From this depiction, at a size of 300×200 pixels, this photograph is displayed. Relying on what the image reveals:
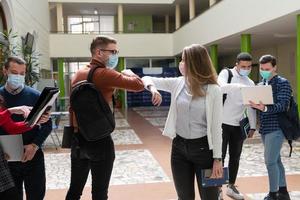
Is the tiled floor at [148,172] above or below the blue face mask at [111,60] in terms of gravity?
below

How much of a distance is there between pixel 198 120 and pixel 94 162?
2.71ft

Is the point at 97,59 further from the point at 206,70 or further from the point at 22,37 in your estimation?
the point at 22,37

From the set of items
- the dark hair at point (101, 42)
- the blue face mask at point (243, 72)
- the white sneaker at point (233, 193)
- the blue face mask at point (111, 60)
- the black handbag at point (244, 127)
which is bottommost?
the white sneaker at point (233, 193)

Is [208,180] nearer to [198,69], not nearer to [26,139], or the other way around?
[198,69]

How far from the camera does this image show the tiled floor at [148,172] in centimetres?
482

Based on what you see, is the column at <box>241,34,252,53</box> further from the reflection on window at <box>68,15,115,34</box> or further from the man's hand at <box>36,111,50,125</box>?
the reflection on window at <box>68,15,115,34</box>

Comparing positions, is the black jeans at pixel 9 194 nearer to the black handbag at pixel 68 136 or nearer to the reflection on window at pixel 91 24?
the black handbag at pixel 68 136

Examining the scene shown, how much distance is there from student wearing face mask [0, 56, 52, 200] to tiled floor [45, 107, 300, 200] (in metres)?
1.85

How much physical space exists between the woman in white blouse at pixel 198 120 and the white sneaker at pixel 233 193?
1.84 m

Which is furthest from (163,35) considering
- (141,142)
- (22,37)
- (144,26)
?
(141,142)

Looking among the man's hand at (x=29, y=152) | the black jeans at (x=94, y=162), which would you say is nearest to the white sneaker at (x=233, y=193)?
the black jeans at (x=94, y=162)

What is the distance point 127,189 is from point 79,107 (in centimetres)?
259

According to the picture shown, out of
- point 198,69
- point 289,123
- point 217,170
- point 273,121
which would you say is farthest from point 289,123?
point 198,69

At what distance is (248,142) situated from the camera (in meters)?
8.48
